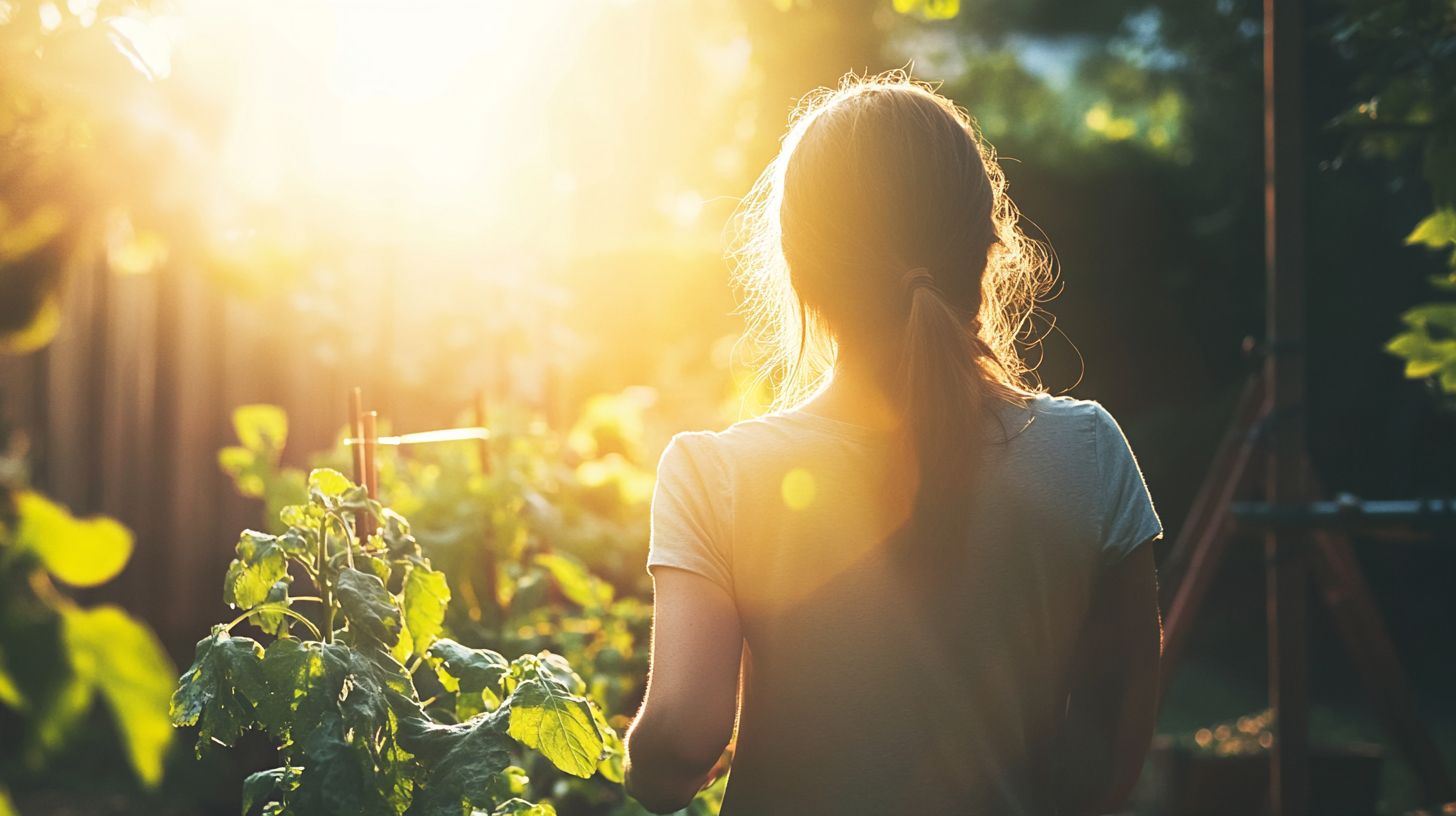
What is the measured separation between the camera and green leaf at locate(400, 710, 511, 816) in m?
1.39

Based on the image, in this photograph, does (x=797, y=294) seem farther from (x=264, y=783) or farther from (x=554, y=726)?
(x=264, y=783)

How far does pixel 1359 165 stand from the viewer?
7398mm

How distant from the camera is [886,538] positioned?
4.23ft

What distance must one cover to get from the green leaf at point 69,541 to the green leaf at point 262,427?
2.69 meters

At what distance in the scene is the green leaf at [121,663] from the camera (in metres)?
0.57

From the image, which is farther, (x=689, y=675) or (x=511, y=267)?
(x=511, y=267)

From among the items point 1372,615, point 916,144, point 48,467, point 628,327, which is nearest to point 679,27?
point 628,327

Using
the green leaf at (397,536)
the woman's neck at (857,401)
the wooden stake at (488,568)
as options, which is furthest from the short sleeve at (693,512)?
the wooden stake at (488,568)

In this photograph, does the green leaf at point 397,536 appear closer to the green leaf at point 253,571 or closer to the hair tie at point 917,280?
the green leaf at point 253,571

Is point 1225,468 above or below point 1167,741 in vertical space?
above

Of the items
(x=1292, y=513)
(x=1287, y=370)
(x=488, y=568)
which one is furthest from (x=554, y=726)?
(x=1287, y=370)

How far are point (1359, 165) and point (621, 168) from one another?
25.0ft

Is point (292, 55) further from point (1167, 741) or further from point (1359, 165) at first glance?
point (1359, 165)

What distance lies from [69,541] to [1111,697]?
3.84 feet
